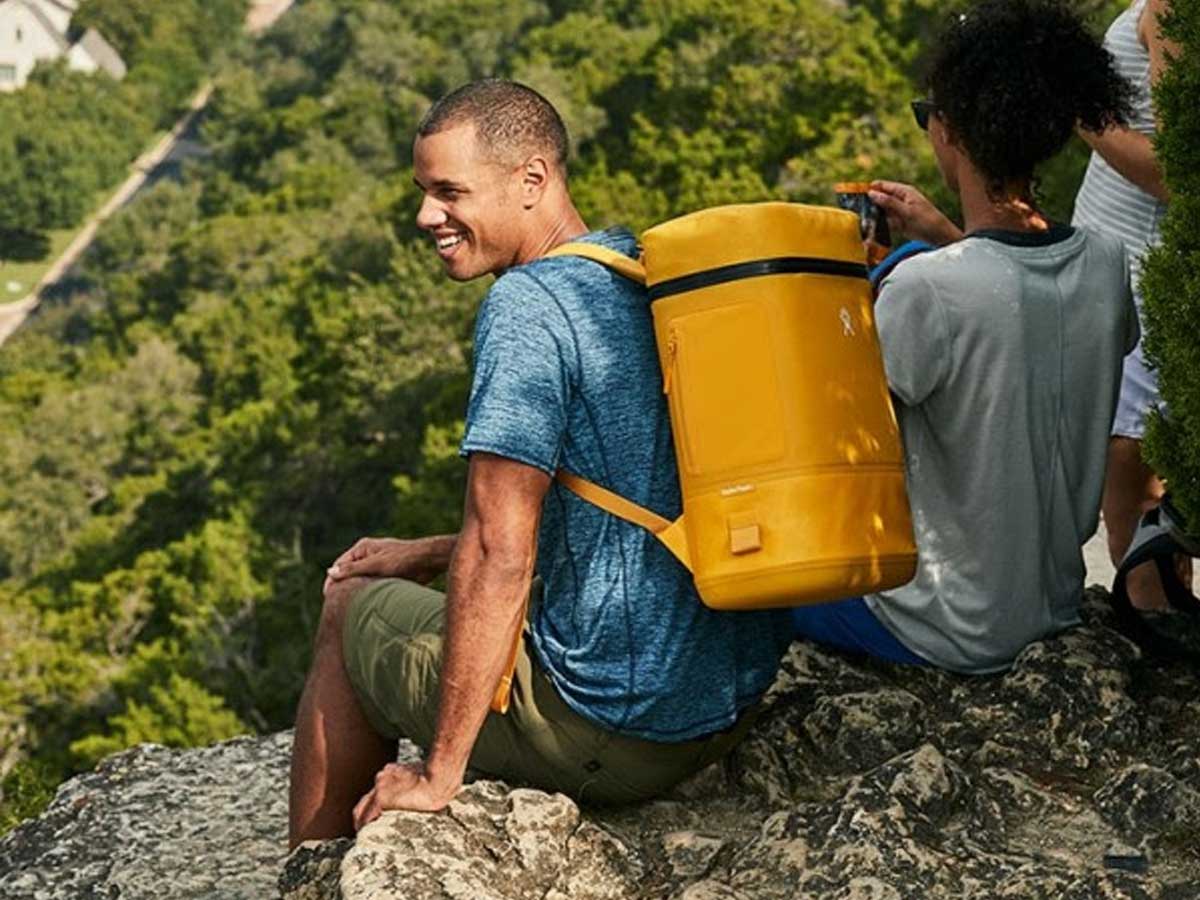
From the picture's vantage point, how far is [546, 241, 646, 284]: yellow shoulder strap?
13.5 feet

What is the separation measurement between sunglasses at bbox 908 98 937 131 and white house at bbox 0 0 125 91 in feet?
363

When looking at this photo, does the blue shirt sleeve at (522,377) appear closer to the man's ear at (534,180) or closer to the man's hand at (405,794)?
the man's ear at (534,180)

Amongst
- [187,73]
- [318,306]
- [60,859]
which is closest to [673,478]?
[60,859]

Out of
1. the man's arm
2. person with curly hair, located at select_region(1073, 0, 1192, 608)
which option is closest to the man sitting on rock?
the man's arm

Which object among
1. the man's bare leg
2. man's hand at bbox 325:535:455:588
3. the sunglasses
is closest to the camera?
the man's bare leg

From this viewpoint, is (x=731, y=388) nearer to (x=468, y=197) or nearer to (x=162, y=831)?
(x=468, y=197)

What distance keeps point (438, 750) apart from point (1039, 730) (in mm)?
1452

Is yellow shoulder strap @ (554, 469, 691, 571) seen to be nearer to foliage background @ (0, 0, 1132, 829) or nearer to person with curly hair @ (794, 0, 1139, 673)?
person with curly hair @ (794, 0, 1139, 673)

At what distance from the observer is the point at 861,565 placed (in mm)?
4023

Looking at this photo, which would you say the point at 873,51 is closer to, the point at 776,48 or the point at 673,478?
the point at 776,48

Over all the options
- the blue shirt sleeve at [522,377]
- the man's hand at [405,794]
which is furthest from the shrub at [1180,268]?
the man's hand at [405,794]

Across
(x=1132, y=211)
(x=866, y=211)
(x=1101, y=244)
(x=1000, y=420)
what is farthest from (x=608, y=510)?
(x=1132, y=211)

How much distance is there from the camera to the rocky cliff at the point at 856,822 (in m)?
3.97

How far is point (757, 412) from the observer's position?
3.97 m
